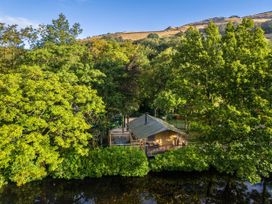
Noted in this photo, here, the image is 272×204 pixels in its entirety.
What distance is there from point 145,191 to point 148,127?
979 centimetres

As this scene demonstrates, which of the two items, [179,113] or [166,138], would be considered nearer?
[179,113]

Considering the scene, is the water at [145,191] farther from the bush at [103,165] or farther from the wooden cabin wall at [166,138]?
the wooden cabin wall at [166,138]

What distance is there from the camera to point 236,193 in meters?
21.2

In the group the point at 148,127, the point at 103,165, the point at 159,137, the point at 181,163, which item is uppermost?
the point at 148,127

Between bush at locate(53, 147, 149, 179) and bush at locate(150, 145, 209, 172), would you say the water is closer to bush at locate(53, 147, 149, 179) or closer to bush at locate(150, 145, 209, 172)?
bush at locate(53, 147, 149, 179)

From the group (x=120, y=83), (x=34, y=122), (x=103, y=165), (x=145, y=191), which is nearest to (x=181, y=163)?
(x=145, y=191)

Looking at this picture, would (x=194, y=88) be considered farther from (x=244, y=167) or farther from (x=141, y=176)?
(x=141, y=176)

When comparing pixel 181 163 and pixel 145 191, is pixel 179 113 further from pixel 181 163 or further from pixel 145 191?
pixel 145 191

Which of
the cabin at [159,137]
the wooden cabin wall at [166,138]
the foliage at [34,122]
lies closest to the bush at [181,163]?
the cabin at [159,137]

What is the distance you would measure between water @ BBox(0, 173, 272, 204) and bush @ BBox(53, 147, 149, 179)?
0.58m

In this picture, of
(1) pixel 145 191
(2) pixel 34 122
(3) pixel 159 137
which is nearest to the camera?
(2) pixel 34 122

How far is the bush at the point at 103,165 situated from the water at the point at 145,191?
0.58 m

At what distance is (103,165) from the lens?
76.7 feet

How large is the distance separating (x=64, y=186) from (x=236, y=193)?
1432cm
